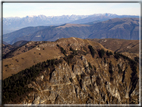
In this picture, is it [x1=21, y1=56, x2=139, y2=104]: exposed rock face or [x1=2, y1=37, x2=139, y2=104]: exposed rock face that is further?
[x1=2, y1=37, x2=139, y2=104]: exposed rock face

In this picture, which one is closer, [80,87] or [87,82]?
[80,87]

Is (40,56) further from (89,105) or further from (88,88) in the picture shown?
(89,105)

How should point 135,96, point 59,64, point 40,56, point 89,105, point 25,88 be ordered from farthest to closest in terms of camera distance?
point 40,56, point 135,96, point 59,64, point 89,105, point 25,88

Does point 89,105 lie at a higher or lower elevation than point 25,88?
lower

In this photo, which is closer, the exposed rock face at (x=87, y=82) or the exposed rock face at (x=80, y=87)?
the exposed rock face at (x=80, y=87)

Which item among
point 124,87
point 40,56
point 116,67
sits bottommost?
point 124,87

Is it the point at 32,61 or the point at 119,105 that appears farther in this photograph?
the point at 32,61

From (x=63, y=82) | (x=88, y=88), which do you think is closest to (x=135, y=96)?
(x=88, y=88)

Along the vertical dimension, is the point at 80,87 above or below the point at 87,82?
below
